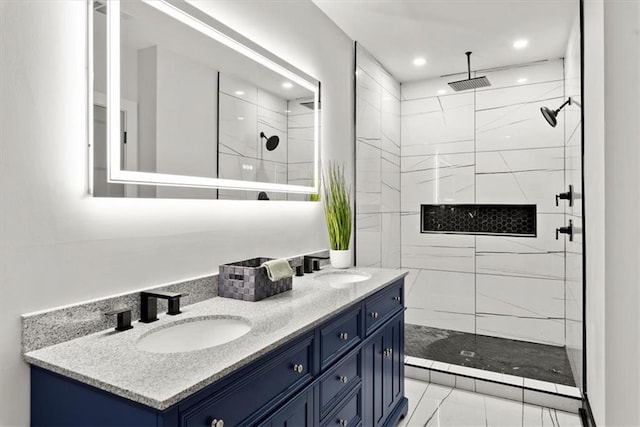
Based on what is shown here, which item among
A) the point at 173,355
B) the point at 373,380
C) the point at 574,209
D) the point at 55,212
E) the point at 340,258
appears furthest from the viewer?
the point at 574,209

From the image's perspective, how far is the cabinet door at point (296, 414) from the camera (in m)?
1.19

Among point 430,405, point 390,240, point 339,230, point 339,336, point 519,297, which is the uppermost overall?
point 339,230

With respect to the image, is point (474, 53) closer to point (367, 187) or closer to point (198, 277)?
point (367, 187)

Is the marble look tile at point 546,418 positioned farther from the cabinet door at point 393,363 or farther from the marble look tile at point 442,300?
the marble look tile at point 442,300

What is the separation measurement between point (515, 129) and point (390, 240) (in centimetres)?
155

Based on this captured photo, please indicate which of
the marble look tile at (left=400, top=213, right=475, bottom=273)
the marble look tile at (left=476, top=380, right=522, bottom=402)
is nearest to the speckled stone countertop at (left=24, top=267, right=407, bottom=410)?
the marble look tile at (left=476, top=380, right=522, bottom=402)

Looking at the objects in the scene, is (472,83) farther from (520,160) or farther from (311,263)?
(311,263)

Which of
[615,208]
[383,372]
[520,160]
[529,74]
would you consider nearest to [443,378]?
[383,372]

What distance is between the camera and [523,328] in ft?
11.9

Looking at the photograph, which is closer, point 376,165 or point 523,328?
point 376,165

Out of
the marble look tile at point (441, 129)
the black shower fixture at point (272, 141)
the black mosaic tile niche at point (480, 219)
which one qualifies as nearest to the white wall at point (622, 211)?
the black shower fixture at point (272, 141)

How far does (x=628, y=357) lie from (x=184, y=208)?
1868mm

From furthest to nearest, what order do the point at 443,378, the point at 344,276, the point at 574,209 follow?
the point at 443,378, the point at 574,209, the point at 344,276

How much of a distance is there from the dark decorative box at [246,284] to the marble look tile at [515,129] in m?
2.88
